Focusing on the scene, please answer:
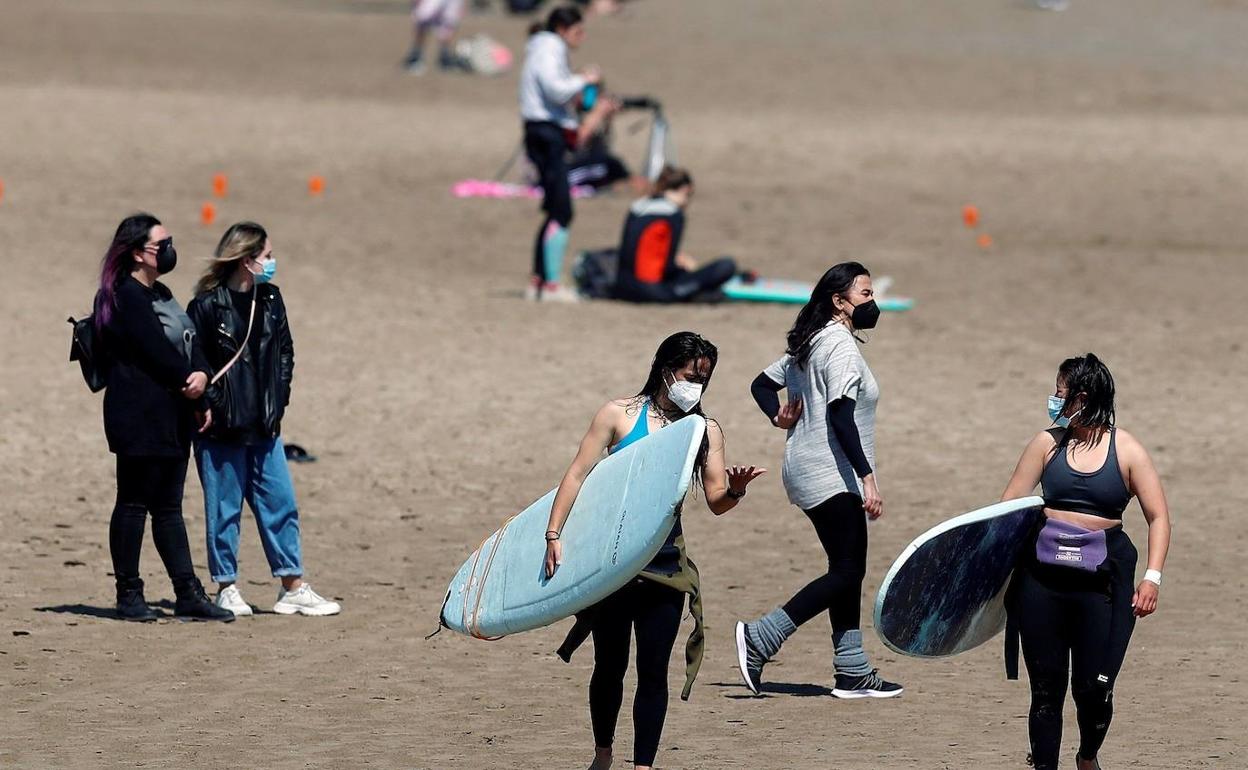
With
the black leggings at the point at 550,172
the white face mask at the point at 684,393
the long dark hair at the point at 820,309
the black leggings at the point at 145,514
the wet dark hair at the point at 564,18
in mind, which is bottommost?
the black leggings at the point at 145,514

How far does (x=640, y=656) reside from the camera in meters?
6.96

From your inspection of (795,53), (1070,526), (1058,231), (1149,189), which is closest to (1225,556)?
(1070,526)

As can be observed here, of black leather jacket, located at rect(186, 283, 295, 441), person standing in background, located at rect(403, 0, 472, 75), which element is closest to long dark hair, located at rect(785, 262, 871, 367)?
black leather jacket, located at rect(186, 283, 295, 441)

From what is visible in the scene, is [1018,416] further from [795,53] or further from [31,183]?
[795,53]

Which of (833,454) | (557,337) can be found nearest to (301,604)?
(833,454)

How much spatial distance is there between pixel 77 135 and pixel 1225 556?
15.7 metres

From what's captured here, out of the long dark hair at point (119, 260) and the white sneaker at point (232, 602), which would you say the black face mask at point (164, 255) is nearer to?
the long dark hair at point (119, 260)

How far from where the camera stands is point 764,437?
13344 mm

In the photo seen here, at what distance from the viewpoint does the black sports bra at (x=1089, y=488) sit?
6.84m

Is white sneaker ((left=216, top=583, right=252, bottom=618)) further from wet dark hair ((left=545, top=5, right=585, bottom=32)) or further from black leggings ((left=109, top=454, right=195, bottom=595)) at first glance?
wet dark hair ((left=545, top=5, right=585, bottom=32))

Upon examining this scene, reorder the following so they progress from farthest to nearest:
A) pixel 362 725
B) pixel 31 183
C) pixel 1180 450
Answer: pixel 31 183 → pixel 1180 450 → pixel 362 725

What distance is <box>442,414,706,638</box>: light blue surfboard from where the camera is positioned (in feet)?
21.9

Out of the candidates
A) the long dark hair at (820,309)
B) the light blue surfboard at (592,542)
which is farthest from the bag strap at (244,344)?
the long dark hair at (820,309)

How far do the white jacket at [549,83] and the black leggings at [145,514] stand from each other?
7.99 metres
